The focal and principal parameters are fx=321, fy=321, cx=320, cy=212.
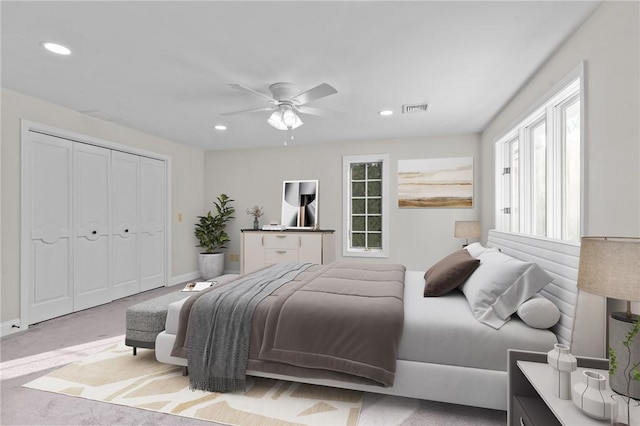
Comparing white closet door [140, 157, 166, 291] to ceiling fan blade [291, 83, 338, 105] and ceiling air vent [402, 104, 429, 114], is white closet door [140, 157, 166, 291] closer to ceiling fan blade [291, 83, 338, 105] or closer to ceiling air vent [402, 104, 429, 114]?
ceiling fan blade [291, 83, 338, 105]

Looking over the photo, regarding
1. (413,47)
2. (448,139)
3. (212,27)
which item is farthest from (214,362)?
(448,139)

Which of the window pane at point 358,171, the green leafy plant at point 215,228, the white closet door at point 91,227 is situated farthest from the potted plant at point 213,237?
the window pane at point 358,171

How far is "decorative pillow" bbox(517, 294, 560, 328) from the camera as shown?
1849mm

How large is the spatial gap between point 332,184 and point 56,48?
3.95 m

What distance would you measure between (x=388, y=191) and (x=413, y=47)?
3.08 m

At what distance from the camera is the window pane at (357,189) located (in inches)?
218

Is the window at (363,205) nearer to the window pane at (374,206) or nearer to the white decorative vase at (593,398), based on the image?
the window pane at (374,206)

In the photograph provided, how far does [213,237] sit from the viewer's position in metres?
5.91

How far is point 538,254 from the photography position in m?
2.41

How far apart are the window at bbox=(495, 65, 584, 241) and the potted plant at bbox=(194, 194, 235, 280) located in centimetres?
452

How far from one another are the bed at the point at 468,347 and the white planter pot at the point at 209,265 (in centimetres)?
394

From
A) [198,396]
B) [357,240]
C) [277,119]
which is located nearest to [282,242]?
[357,240]

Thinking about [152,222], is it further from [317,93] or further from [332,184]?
[317,93]

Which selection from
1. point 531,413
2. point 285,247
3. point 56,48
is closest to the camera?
point 531,413
